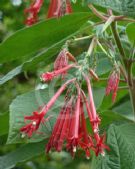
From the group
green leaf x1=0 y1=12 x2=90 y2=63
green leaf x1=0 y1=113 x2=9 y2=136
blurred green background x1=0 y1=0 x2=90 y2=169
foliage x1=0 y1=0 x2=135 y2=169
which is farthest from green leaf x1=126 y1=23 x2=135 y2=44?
blurred green background x1=0 y1=0 x2=90 y2=169

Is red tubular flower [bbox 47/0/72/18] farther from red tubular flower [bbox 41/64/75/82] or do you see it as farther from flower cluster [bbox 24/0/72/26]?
red tubular flower [bbox 41/64/75/82]

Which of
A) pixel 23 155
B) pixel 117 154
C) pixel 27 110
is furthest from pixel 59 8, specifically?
pixel 23 155

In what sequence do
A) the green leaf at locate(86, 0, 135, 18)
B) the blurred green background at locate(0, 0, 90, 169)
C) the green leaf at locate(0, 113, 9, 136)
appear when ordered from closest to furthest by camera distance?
the green leaf at locate(86, 0, 135, 18)
the green leaf at locate(0, 113, 9, 136)
the blurred green background at locate(0, 0, 90, 169)

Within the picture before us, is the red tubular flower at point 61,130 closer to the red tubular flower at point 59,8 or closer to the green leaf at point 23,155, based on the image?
the red tubular flower at point 59,8

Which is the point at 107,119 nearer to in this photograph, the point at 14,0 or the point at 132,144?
the point at 132,144

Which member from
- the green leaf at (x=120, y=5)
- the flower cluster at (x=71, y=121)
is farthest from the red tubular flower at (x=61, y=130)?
the green leaf at (x=120, y=5)

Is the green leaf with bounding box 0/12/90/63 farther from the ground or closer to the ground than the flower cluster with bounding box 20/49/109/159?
farther from the ground
